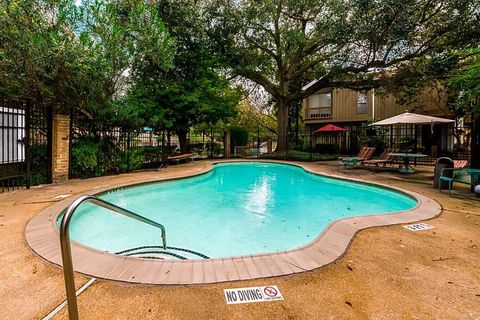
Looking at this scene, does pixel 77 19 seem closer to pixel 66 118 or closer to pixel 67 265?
pixel 66 118

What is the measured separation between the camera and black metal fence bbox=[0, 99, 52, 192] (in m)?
6.50

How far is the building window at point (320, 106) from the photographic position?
21.4 m

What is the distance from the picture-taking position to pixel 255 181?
1042cm

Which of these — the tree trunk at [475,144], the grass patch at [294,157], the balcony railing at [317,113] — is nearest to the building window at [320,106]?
the balcony railing at [317,113]

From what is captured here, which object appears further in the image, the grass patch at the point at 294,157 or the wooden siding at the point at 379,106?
the wooden siding at the point at 379,106

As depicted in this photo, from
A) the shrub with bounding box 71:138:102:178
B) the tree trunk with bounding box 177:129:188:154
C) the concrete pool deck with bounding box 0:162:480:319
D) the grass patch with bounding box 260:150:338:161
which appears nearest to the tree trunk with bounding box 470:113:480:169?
the concrete pool deck with bounding box 0:162:480:319

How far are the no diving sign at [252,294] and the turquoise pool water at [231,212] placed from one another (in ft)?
6.18

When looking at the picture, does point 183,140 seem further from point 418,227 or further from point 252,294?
point 252,294

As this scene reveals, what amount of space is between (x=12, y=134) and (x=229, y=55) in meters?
10.8

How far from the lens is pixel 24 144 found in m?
6.86

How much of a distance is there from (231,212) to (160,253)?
2.67m

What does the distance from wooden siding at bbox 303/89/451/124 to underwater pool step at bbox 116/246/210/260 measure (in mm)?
15648

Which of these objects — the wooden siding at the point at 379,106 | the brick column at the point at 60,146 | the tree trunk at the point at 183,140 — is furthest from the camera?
the wooden siding at the point at 379,106

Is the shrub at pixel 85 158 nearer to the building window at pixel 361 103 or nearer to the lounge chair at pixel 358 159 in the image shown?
the lounge chair at pixel 358 159
